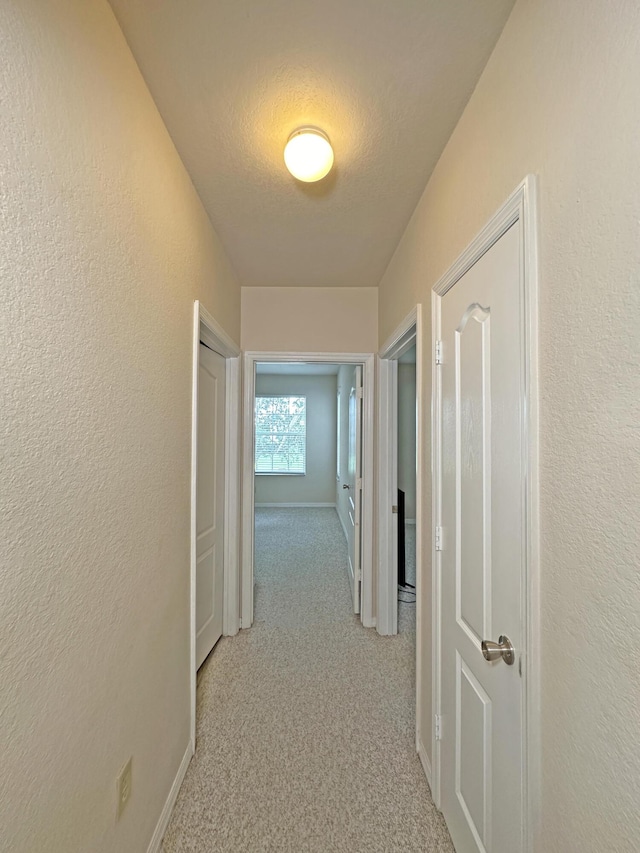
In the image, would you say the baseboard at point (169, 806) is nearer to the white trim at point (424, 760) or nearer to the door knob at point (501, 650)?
the white trim at point (424, 760)

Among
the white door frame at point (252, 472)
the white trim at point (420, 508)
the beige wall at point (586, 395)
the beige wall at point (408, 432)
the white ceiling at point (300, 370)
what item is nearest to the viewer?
the beige wall at point (586, 395)

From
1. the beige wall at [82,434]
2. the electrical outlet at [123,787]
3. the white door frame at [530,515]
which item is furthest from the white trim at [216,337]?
the electrical outlet at [123,787]

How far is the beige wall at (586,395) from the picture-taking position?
0.59 meters

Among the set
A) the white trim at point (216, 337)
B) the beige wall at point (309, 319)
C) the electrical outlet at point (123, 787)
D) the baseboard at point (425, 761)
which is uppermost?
the beige wall at point (309, 319)

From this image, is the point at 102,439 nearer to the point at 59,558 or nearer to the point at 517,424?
the point at 59,558

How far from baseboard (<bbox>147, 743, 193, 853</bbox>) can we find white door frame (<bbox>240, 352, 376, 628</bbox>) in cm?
114

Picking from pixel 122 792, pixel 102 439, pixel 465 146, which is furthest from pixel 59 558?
pixel 465 146

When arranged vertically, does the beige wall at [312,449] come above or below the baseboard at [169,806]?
above

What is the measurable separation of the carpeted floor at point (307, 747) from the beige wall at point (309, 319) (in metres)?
2.03

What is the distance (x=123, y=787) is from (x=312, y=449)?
6115mm

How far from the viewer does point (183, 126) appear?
133cm

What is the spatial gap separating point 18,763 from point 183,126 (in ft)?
5.89

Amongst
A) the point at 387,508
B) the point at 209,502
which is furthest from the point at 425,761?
the point at 209,502

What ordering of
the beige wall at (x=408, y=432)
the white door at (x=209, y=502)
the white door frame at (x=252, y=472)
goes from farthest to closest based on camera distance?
the beige wall at (x=408, y=432) → the white door frame at (x=252, y=472) → the white door at (x=209, y=502)
